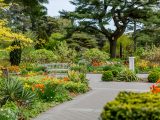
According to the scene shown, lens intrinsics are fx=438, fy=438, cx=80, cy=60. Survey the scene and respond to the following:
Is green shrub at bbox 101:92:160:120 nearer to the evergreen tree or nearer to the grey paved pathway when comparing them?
the grey paved pathway

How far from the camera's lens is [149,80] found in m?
20.4

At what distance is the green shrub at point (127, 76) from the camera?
20.8 meters

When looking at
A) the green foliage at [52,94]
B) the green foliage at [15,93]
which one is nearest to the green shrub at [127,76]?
the green foliage at [52,94]

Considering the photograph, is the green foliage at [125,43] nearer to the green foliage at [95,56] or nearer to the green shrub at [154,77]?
the green foliage at [95,56]

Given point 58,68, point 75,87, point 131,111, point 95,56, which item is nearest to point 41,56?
point 95,56

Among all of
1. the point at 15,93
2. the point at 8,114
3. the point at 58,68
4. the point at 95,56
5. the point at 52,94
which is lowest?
the point at 8,114

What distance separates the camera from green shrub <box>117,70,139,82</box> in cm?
2081

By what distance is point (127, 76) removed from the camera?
68.5 feet

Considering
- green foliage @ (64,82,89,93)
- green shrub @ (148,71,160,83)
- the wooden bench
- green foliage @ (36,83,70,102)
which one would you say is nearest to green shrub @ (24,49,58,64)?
the wooden bench

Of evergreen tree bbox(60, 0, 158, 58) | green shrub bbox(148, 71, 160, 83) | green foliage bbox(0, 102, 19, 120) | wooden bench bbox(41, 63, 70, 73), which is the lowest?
green foliage bbox(0, 102, 19, 120)

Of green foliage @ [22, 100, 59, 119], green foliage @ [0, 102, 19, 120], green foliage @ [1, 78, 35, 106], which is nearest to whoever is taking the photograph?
green foliage @ [0, 102, 19, 120]

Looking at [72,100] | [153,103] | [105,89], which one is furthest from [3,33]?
[105,89]

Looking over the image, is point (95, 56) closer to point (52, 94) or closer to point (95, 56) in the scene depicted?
point (95, 56)

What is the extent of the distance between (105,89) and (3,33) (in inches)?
279
